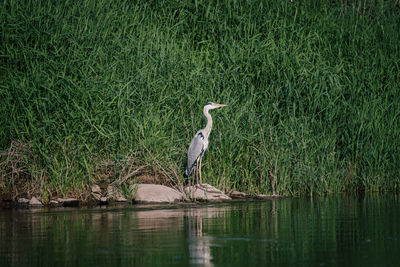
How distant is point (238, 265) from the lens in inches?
206

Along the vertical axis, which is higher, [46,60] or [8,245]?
[46,60]

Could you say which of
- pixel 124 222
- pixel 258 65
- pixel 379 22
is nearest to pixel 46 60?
pixel 258 65

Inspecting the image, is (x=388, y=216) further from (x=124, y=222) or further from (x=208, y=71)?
(x=208, y=71)

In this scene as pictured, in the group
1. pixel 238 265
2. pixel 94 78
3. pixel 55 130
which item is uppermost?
pixel 94 78

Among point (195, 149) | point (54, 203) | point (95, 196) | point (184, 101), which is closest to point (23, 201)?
point (54, 203)

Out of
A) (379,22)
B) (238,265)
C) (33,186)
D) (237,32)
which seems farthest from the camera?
(379,22)

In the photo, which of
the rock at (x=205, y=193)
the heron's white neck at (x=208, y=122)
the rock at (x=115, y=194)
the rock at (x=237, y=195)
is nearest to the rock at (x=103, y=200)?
the rock at (x=115, y=194)

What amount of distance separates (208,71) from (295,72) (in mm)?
1618

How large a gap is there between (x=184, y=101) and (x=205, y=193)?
6.30 ft

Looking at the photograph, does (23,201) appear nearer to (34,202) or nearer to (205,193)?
(34,202)

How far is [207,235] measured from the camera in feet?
22.2

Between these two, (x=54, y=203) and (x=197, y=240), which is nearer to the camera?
(x=197, y=240)

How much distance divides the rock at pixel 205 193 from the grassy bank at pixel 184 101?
415 millimetres

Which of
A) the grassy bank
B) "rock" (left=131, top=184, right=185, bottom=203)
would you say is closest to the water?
"rock" (left=131, top=184, right=185, bottom=203)
